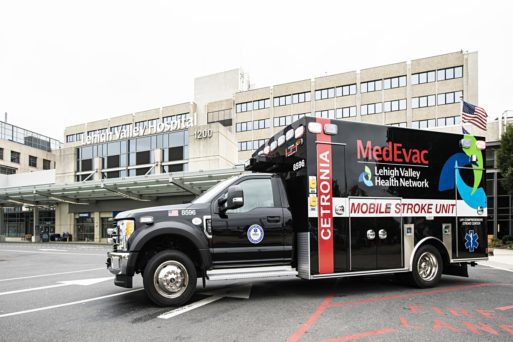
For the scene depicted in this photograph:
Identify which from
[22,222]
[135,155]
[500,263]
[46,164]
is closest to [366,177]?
[500,263]

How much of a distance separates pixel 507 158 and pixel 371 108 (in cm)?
3023

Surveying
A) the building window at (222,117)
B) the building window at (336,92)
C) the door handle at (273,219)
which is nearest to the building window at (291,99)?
the building window at (336,92)

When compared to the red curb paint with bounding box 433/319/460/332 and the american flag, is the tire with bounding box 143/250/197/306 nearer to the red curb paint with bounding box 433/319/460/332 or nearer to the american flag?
the red curb paint with bounding box 433/319/460/332

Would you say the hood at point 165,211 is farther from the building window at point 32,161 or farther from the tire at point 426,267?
the building window at point 32,161

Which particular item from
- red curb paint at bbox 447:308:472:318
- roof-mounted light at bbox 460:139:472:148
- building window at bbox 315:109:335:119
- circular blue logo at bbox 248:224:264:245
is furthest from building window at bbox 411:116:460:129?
circular blue logo at bbox 248:224:264:245

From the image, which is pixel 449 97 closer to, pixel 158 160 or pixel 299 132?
pixel 158 160

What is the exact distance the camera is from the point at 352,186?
7.32m

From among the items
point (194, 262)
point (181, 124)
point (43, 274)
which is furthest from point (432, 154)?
point (181, 124)

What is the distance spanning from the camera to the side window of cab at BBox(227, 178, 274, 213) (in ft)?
22.8

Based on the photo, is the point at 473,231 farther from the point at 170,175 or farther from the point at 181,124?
the point at 181,124

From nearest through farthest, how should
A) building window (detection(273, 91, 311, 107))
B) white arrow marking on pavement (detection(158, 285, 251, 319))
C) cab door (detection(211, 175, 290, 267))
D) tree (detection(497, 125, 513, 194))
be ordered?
white arrow marking on pavement (detection(158, 285, 251, 319)) → cab door (detection(211, 175, 290, 267)) → tree (detection(497, 125, 513, 194)) → building window (detection(273, 91, 311, 107))

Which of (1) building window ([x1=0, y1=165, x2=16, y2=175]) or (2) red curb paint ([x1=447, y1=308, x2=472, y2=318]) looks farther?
(1) building window ([x1=0, y1=165, x2=16, y2=175])

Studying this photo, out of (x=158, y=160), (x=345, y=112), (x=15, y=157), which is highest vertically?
(x=345, y=112)

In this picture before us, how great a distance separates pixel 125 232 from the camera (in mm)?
6371
